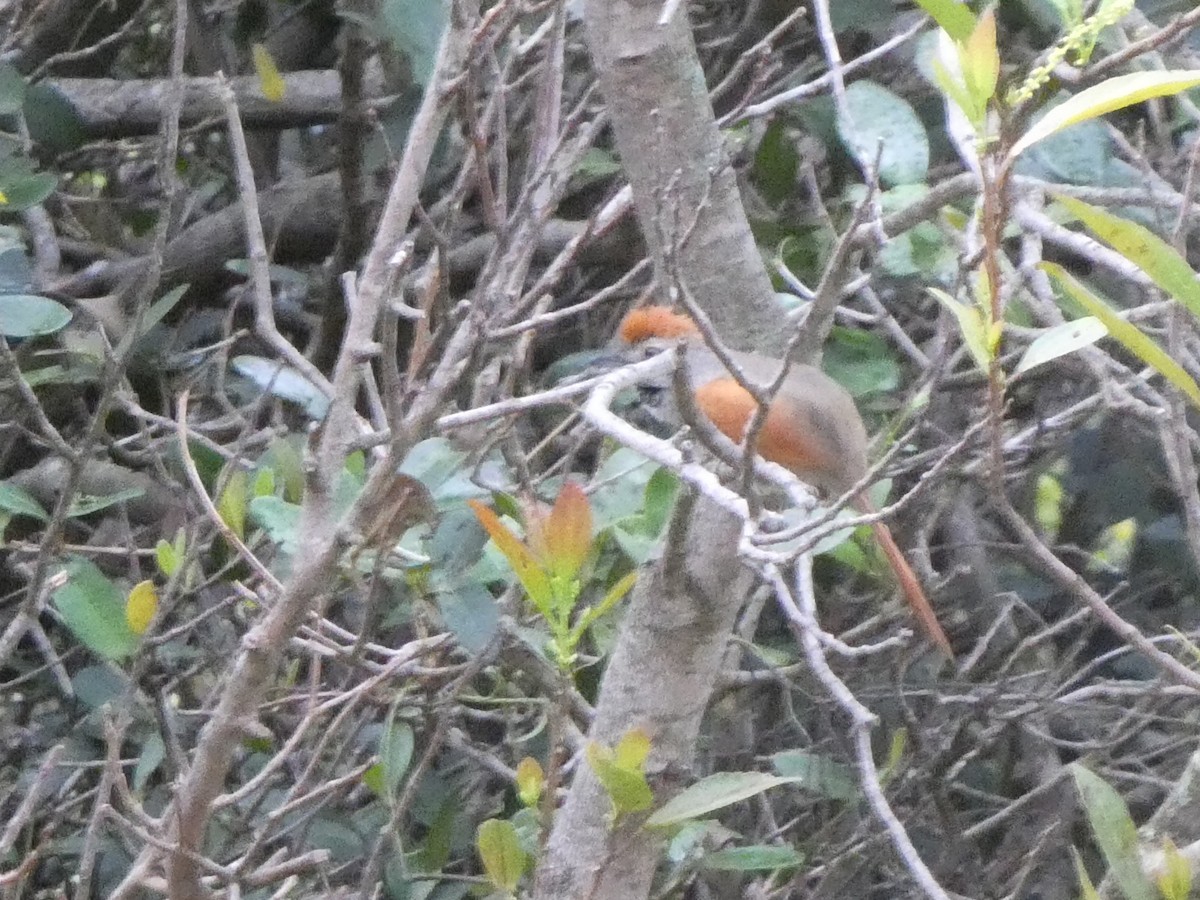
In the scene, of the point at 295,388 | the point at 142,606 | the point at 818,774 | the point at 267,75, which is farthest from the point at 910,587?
the point at 267,75

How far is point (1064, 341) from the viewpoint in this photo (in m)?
0.97

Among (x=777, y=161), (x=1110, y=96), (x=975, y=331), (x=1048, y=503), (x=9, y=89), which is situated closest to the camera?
(x=1110, y=96)

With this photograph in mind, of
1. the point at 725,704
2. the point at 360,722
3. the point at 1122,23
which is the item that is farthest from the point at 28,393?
the point at 1122,23

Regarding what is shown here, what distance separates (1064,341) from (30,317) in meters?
1.14

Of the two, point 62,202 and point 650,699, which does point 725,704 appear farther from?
point 62,202

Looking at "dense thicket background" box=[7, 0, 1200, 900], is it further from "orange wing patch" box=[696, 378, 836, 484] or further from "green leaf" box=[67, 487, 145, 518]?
"orange wing patch" box=[696, 378, 836, 484]

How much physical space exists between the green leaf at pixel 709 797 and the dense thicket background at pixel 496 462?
1 cm

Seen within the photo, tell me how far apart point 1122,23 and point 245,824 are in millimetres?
1260

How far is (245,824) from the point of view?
1.49 m

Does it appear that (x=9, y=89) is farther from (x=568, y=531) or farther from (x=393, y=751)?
(x=568, y=531)

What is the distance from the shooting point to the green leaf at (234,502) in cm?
134

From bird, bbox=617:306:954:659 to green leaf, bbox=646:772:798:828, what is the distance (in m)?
0.48

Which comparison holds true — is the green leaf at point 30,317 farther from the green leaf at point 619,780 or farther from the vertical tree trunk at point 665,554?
the green leaf at point 619,780

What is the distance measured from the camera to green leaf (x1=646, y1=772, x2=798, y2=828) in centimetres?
117
